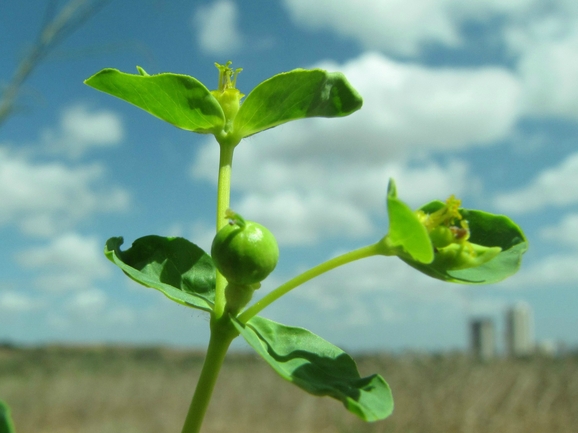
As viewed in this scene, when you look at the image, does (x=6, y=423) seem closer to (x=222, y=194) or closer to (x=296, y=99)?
(x=222, y=194)

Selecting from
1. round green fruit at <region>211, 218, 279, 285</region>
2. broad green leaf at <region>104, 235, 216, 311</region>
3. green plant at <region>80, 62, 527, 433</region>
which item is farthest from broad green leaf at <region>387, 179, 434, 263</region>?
broad green leaf at <region>104, 235, 216, 311</region>

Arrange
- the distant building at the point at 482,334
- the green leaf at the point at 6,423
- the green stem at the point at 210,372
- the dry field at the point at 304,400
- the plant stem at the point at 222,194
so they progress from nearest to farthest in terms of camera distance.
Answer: the green leaf at the point at 6,423, the green stem at the point at 210,372, the plant stem at the point at 222,194, the dry field at the point at 304,400, the distant building at the point at 482,334

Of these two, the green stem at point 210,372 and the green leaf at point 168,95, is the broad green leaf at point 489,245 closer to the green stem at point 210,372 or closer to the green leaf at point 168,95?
the green stem at point 210,372

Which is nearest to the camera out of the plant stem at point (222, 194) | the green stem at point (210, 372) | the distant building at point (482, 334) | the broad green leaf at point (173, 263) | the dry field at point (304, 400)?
the green stem at point (210, 372)

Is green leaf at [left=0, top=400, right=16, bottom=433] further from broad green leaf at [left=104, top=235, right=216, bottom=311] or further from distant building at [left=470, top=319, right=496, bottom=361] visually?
distant building at [left=470, top=319, right=496, bottom=361]

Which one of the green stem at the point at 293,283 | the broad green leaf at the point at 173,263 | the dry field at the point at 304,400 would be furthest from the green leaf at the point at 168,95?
the dry field at the point at 304,400
